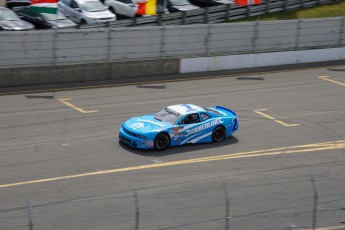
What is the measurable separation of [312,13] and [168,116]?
77.4ft

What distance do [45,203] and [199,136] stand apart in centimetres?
622

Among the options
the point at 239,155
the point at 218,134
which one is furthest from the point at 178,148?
the point at 239,155

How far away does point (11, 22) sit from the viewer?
32.1 meters

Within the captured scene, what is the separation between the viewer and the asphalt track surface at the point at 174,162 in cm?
1409

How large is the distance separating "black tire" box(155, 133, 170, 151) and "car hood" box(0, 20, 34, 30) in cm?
1503

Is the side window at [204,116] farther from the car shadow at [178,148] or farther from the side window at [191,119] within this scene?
the car shadow at [178,148]

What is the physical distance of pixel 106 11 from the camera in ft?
118

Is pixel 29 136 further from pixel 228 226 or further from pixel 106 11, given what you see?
pixel 106 11

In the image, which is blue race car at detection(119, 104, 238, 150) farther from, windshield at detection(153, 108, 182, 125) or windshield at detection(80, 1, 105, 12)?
windshield at detection(80, 1, 105, 12)

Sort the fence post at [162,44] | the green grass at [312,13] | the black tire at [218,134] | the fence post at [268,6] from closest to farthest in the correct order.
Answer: the black tire at [218,134] → the fence post at [162,44] → the green grass at [312,13] → the fence post at [268,6]

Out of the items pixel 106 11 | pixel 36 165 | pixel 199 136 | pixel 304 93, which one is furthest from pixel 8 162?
pixel 106 11

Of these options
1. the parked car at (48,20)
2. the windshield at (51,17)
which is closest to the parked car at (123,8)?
the parked car at (48,20)

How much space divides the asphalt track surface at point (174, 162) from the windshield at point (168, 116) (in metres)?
0.84

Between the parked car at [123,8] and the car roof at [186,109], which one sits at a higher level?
the parked car at [123,8]
